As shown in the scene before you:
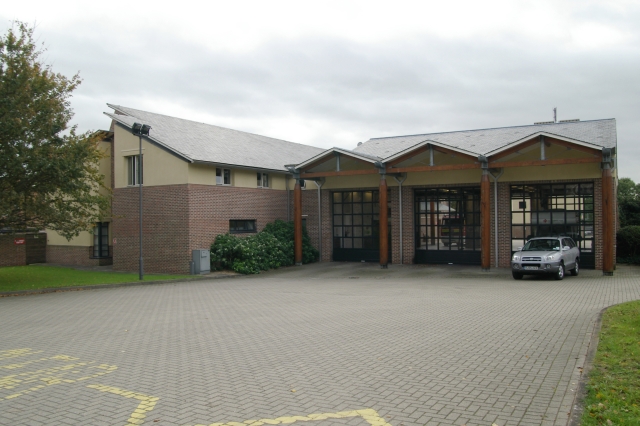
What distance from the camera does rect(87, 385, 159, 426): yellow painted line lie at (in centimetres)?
576

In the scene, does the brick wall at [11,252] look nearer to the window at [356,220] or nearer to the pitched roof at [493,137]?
the window at [356,220]

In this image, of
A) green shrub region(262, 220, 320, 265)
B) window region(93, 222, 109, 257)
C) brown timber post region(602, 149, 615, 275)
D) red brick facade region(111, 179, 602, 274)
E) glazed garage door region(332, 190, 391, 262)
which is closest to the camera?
brown timber post region(602, 149, 615, 275)

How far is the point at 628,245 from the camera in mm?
26609

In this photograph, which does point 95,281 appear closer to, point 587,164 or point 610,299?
point 610,299

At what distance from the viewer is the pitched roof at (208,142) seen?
82.8 ft

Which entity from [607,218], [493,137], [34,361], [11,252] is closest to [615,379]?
[34,361]

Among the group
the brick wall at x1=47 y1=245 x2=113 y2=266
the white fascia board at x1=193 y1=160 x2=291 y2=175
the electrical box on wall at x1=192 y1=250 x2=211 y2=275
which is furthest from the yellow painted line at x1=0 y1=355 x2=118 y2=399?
the brick wall at x1=47 y1=245 x2=113 y2=266

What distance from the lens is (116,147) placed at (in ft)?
88.1

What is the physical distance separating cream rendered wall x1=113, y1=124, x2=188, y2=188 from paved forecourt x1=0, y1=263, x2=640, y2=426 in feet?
29.7

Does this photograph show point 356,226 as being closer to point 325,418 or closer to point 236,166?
point 236,166

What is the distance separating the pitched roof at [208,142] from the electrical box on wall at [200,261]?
13.1 feet

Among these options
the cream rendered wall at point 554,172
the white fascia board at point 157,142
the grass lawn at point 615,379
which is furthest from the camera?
the white fascia board at point 157,142

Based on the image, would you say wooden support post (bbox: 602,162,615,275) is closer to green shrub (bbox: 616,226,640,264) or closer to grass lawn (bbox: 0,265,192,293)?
green shrub (bbox: 616,226,640,264)

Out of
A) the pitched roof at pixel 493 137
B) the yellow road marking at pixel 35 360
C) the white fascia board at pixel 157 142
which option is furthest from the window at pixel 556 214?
the yellow road marking at pixel 35 360
